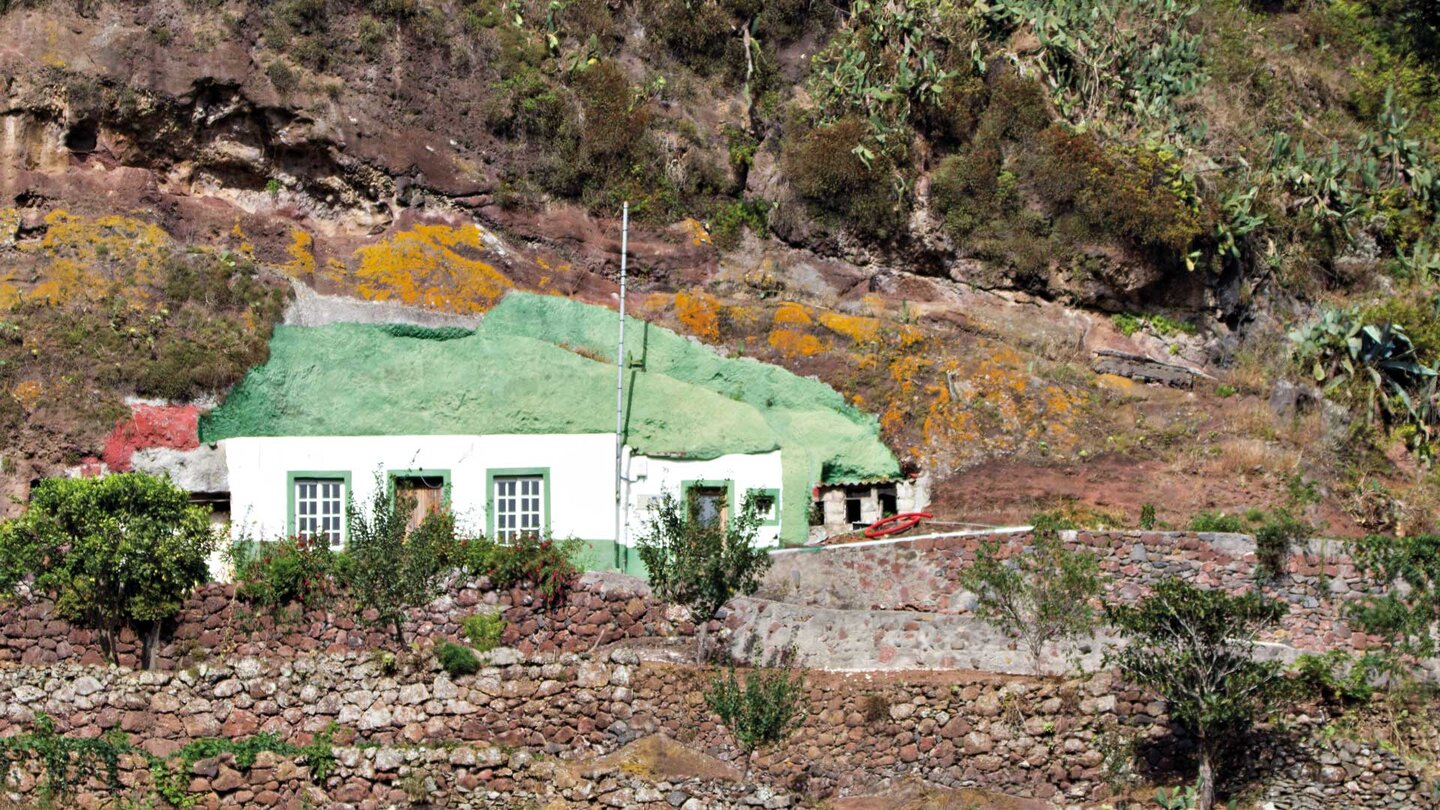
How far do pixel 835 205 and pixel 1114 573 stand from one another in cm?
1154

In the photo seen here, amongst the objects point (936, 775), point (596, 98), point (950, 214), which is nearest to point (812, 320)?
point (950, 214)

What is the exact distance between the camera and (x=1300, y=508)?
3212cm

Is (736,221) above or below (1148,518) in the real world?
above

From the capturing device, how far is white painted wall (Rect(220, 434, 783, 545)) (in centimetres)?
3175

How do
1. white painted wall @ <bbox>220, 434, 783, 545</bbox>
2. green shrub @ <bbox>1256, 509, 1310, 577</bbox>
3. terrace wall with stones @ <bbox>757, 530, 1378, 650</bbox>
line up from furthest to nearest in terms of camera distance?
white painted wall @ <bbox>220, 434, 783, 545</bbox> < green shrub @ <bbox>1256, 509, 1310, 577</bbox> < terrace wall with stones @ <bbox>757, 530, 1378, 650</bbox>

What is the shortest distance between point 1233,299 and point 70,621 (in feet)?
73.2

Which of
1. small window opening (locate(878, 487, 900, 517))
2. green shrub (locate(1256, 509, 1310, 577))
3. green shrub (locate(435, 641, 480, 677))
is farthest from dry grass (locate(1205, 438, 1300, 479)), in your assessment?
green shrub (locate(435, 641, 480, 677))

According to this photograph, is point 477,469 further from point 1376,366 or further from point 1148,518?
point 1376,366

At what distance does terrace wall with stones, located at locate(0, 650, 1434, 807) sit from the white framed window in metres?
5.07

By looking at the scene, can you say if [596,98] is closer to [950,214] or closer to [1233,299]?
[950,214]

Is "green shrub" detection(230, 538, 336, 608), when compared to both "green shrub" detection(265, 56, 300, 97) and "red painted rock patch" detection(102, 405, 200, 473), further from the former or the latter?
"green shrub" detection(265, 56, 300, 97)

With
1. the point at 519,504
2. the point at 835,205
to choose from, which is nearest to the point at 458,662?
the point at 519,504

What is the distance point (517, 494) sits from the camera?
1278 inches

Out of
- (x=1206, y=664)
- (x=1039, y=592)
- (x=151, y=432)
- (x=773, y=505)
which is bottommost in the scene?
(x=1206, y=664)
